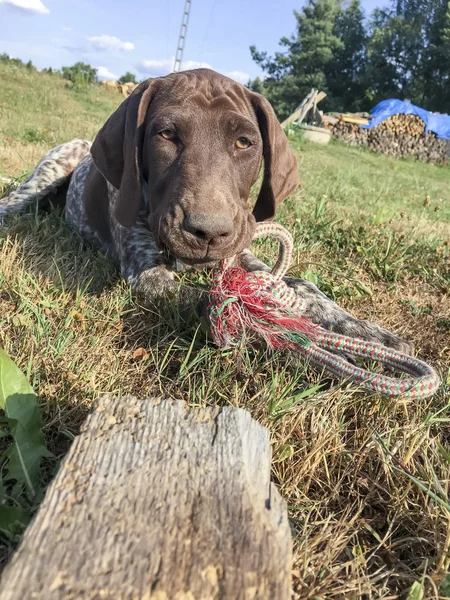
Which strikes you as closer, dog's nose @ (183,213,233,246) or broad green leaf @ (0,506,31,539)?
broad green leaf @ (0,506,31,539)

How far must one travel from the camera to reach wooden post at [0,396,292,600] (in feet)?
2.90

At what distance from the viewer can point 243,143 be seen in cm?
277

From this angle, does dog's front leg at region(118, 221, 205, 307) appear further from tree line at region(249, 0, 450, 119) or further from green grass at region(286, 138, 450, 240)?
tree line at region(249, 0, 450, 119)

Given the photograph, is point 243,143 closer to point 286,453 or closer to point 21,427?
point 286,453

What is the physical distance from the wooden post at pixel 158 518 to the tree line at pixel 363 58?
37.3 meters

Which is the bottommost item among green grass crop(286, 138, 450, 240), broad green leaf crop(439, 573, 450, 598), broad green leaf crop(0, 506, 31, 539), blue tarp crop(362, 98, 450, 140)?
broad green leaf crop(0, 506, 31, 539)

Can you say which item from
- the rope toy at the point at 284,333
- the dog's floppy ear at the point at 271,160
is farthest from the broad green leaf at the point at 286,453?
the dog's floppy ear at the point at 271,160

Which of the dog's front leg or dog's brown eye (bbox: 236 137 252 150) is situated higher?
dog's brown eye (bbox: 236 137 252 150)

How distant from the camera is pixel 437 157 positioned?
67.9 ft

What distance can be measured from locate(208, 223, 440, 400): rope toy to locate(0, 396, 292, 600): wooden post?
81cm

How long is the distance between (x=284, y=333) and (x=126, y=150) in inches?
57.7

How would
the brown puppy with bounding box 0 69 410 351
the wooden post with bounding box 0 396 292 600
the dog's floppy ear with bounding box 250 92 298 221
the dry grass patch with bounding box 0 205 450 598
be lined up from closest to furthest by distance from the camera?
1. the wooden post with bounding box 0 396 292 600
2. the dry grass patch with bounding box 0 205 450 598
3. the brown puppy with bounding box 0 69 410 351
4. the dog's floppy ear with bounding box 250 92 298 221

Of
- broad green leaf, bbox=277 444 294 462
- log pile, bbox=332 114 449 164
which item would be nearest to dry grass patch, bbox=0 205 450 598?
broad green leaf, bbox=277 444 294 462

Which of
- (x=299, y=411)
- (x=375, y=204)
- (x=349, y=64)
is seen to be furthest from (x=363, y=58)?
(x=299, y=411)
